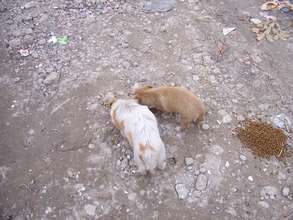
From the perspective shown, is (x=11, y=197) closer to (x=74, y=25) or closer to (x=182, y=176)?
(x=182, y=176)

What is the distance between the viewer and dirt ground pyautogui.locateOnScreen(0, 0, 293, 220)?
4078 millimetres

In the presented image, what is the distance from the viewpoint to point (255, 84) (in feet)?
16.8

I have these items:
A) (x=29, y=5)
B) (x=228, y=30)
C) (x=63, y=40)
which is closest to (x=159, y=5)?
(x=228, y=30)

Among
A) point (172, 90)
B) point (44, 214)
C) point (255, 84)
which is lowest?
point (44, 214)

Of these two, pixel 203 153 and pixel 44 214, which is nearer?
pixel 44 214

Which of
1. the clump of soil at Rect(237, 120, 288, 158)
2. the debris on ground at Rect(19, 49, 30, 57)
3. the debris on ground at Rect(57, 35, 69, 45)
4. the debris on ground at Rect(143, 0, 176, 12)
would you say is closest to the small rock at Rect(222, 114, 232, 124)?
the clump of soil at Rect(237, 120, 288, 158)

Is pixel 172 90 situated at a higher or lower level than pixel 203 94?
higher

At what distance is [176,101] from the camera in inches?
171

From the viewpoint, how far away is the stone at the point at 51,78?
5.16 m

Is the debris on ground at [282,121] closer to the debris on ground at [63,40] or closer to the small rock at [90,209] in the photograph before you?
the small rock at [90,209]

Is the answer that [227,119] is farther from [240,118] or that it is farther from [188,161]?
[188,161]

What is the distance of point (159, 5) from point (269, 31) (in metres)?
1.79

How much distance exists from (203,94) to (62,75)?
1950 mm

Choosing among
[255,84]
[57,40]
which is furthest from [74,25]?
[255,84]
